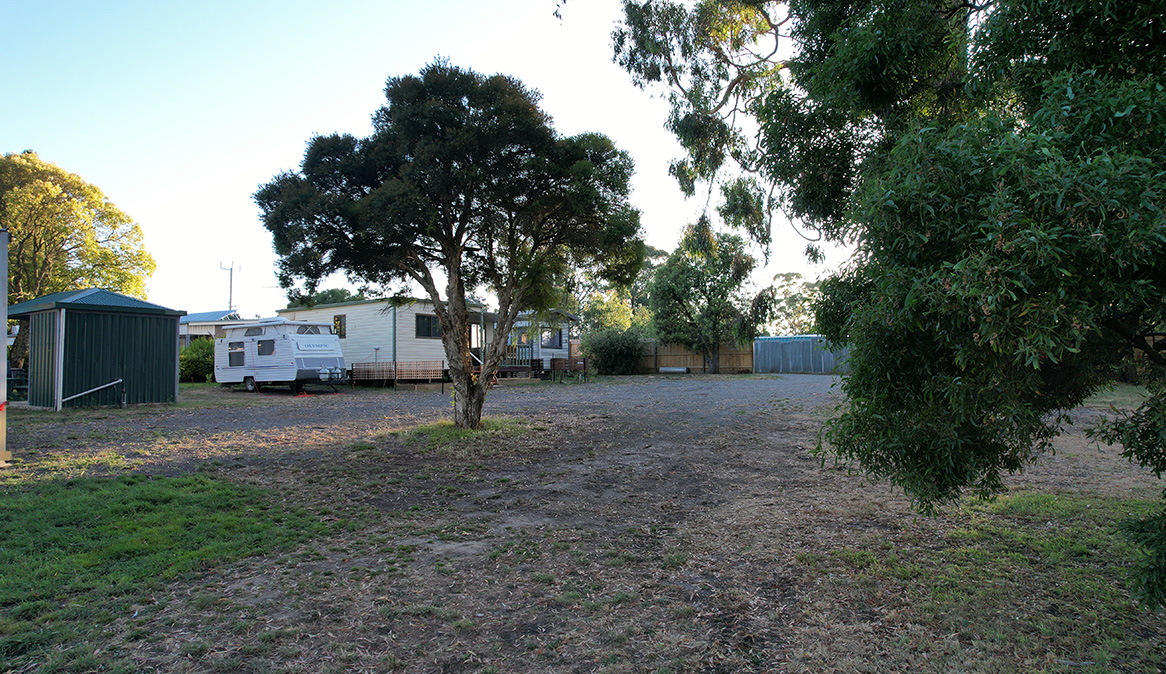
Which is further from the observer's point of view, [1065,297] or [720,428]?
[720,428]

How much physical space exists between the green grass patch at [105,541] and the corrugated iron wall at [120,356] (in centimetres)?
864

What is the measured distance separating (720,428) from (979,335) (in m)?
8.26

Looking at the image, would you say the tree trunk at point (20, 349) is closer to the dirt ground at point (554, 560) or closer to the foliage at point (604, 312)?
the dirt ground at point (554, 560)

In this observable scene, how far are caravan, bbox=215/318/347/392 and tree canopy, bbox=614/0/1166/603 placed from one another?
59.5 feet

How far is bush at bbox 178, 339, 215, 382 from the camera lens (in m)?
23.8

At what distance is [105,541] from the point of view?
4082 millimetres

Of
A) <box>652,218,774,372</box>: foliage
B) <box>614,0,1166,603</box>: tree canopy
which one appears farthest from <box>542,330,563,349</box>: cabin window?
<box>614,0,1166,603</box>: tree canopy

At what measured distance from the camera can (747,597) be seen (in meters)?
3.37

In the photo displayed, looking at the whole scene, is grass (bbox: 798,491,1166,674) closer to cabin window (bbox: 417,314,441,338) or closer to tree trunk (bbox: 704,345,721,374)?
cabin window (bbox: 417,314,441,338)

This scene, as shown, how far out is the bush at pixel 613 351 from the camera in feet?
100

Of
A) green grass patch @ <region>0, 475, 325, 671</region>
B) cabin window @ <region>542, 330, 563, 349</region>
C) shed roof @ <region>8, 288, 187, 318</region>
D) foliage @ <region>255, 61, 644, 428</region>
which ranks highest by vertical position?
foliage @ <region>255, 61, 644, 428</region>

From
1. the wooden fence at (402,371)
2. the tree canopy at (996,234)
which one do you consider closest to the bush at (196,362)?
the wooden fence at (402,371)

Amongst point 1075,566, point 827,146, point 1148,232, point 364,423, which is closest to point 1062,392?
point 1148,232

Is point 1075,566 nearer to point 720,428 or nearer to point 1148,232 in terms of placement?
point 1148,232
